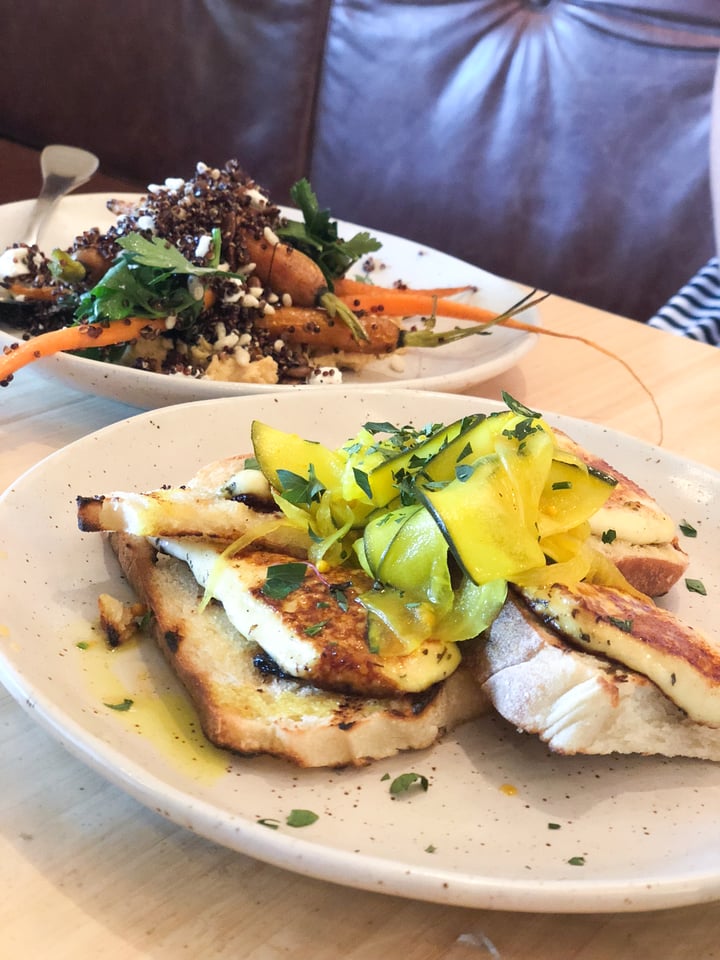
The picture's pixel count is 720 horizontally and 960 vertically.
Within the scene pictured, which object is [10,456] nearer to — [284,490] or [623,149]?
[284,490]

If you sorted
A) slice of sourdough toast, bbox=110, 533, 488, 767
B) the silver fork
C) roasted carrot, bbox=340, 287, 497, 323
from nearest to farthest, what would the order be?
slice of sourdough toast, bbox=110, 533, 488, 767 < roasted carrot, bbox=340, 287, 497, 323 < the silver fork

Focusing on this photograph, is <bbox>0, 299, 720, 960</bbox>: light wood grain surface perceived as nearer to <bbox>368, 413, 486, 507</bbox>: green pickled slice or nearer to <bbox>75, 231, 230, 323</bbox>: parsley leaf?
<bbox>368, 413, 486, 507</bbox>: green pickled slice

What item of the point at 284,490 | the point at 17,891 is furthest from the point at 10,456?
the point at 17,891

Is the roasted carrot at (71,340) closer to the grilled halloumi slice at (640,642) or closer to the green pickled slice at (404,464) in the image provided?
the green pickled slice at (404,464)

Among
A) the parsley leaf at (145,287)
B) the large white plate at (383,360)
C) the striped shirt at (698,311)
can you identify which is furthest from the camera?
the striped shirt at (698,311)

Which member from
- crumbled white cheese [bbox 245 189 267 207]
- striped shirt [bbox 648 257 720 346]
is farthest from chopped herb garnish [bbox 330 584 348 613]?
striped shirt [bbox 648 257 720 346]

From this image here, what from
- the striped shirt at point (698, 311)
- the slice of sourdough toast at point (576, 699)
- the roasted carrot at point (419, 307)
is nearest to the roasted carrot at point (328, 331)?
the roasted carrot at point (419, 307)
